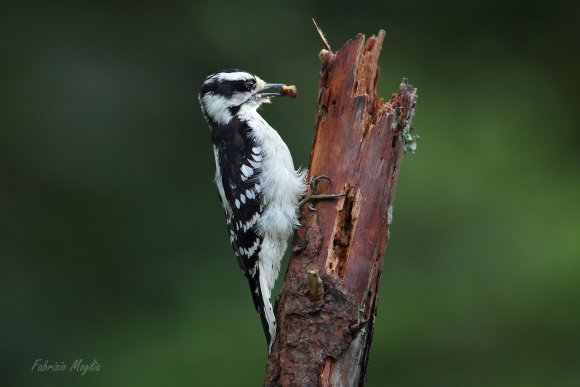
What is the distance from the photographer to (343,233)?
3453 mm

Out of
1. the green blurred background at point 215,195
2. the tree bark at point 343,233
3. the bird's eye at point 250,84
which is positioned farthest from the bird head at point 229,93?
the green blurred background at point 215,195

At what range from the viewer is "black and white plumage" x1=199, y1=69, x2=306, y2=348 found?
3.91 metres

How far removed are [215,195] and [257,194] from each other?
2.72m

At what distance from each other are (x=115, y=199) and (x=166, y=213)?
41cm

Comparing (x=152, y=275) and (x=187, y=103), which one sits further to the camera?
(x=187, y=103)

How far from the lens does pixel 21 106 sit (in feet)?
22.5

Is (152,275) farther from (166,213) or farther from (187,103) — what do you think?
(187,103)

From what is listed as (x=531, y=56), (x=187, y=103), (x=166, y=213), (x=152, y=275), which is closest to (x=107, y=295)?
(x=152, y=275)

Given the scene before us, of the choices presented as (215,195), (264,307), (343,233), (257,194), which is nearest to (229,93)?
(257,194)

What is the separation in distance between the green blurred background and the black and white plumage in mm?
1829
